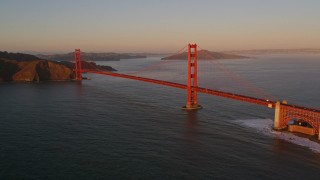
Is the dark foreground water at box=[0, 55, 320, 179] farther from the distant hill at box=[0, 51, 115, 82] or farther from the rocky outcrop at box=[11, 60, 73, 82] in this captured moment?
the distant hill at box=[0, 51, 115, 82]

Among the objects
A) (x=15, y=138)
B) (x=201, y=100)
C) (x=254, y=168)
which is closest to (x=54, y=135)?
(x=15, y=138)

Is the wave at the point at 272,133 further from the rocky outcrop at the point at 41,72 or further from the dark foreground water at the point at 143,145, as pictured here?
the rocky outcrop at the point at 41,72

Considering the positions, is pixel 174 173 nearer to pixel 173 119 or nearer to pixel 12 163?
pixel 12 163

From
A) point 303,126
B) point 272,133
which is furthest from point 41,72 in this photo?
point 303,126

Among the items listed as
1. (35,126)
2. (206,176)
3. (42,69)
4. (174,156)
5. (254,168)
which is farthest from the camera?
(42,69)

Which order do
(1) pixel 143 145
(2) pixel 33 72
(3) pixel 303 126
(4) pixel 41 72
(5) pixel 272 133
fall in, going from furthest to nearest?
(4) pixel 41 72 → (2) pixel 33 72 → (5) pixel 272 133 → (3) pixel 303 126 → (1) pixel 143 145

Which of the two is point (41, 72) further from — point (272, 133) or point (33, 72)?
point (272, 133)
